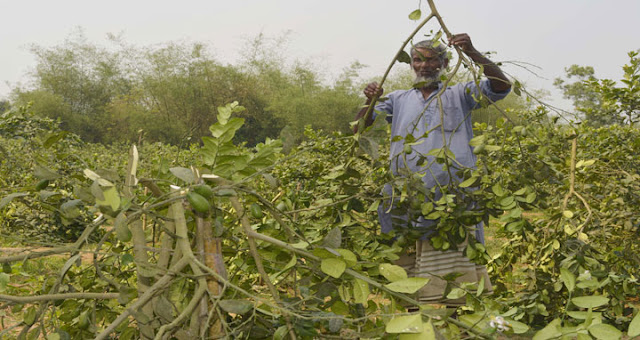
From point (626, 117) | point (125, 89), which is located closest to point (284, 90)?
point (125, 89)

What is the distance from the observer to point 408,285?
2.62 ft

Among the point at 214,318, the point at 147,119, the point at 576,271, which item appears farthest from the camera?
the point at 147,119

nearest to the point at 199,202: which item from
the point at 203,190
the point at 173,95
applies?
the point at 203,190

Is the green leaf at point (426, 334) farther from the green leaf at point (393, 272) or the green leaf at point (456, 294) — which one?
the green leaf at point (456, 294)

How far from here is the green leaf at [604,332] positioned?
76 centimetres

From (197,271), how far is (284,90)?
2335 cm

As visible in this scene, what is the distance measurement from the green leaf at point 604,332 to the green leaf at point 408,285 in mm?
244

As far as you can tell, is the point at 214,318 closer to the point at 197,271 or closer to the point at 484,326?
the point at 197,271

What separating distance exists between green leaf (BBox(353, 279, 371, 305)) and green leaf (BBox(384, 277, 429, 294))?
0.05m

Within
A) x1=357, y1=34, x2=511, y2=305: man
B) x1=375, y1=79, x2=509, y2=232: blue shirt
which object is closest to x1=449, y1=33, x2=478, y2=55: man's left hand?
x1=357, y1=34, x2=511, y2=305: man

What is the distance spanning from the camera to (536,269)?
240cm

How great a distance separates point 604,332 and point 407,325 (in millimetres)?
287

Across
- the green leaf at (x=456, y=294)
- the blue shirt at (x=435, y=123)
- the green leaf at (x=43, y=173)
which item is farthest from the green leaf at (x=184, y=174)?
the blue shirt at (x=435, y=123)

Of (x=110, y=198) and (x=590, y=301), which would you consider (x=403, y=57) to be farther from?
(x=110, y=198)
